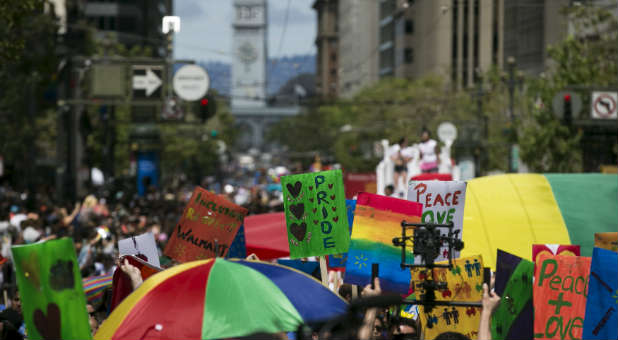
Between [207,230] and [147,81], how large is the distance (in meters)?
17.3

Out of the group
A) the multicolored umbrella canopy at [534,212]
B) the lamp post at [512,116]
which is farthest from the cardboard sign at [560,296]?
the lamp post at [512,116]

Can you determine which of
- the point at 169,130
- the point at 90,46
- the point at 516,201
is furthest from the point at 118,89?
the point at 169,130

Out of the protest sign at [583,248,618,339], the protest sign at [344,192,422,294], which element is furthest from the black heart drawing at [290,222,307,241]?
the protest sign at [583,248,618,339]

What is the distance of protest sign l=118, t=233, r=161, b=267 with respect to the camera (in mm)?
8070

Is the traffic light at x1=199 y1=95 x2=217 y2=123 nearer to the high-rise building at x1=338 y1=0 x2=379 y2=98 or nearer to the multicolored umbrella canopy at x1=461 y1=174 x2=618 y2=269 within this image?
the multicolored umbrella canopy at x1=461 y1=174 x2=618 y2=269

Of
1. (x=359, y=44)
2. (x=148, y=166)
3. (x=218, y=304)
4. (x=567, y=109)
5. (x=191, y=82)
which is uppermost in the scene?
(x=359, y=44)

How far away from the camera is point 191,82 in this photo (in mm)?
26109

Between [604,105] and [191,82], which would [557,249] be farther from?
[191,82]

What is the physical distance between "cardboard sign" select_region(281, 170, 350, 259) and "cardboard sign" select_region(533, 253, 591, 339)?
5.54 ft

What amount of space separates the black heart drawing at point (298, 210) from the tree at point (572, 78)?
77.5 ft

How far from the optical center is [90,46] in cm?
3784

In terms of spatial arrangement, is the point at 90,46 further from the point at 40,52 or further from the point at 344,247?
the point at 344,247

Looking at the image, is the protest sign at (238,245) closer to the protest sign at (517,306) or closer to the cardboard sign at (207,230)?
the cardboard sign at (207,230)

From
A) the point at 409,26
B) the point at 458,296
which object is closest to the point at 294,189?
the point at 458,296
